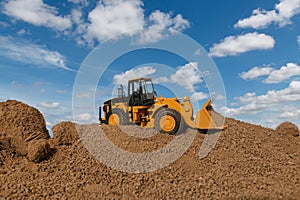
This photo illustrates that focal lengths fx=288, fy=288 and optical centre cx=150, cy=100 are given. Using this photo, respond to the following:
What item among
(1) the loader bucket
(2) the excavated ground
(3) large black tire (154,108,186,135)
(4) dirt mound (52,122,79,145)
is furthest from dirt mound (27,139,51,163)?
(1) the loader bucket

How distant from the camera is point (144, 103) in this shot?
1360 centimetres

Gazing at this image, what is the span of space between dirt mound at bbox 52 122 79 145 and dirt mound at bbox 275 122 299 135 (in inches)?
397

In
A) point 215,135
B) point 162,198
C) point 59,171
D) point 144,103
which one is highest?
point 144,103

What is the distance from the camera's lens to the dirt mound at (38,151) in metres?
8.48

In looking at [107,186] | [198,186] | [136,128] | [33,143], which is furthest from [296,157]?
[33,143]

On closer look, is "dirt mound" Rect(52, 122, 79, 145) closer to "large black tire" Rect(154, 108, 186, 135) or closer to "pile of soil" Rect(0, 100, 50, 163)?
"pile of soil" Rect(0, 100, 50, 163)

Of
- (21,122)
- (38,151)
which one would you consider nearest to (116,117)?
(21,122)

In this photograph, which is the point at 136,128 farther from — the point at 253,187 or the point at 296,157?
the point at 296,157

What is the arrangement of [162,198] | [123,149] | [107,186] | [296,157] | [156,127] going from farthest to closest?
1. [156,127]
2. [296,157]
3. [123,149]
4. [107,186]
5. [162,198]

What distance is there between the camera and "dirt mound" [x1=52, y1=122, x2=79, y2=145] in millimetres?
9901

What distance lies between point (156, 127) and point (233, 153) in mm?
3454

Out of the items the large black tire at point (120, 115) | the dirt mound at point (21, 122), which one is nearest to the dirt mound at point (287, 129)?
the large black tire at point (120, 115)

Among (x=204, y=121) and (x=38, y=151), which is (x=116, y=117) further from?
(x=38, y=151)

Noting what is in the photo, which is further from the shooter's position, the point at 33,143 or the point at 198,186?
the point at 33,143
